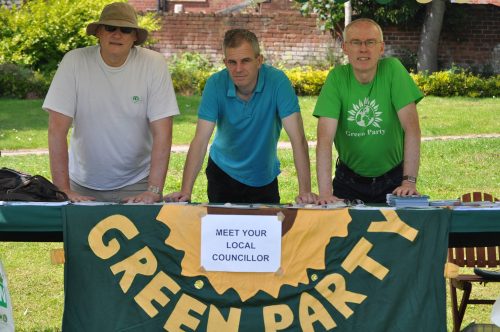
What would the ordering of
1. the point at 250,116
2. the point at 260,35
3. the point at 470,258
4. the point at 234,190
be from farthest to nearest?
the point at 260,35 < the point at 470,258 < the point at 234,190 < the point at 250,116

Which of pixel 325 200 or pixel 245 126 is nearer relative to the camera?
pixel 325 200

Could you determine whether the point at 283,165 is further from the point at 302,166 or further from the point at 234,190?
the point at 302,166

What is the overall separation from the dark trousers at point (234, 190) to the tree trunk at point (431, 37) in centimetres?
1467

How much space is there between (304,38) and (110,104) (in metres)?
15.5

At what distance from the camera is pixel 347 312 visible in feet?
14.2

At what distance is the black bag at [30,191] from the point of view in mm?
4477

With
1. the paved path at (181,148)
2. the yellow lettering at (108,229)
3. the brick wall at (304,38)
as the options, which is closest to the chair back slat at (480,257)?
the yellow lettering at (108,229)

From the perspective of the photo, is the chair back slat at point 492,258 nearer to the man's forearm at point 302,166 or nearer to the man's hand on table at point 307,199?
the man's forearm at point 302,166

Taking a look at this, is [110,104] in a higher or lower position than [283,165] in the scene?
higher

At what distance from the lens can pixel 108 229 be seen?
4.36 meters

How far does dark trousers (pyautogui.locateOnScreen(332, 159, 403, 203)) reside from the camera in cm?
530

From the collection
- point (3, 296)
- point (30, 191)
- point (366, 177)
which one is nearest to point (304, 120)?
point (366, 177)

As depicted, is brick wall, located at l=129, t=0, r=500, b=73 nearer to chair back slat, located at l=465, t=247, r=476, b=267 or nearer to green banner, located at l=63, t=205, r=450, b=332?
chair back slat, located at l=465, t=247, r=476, b=267

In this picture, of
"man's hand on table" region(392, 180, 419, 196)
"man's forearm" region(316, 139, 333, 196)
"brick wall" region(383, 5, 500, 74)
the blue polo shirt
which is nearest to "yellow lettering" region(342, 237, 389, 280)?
"man's hand on table" region(392, 180, 419, 196)
